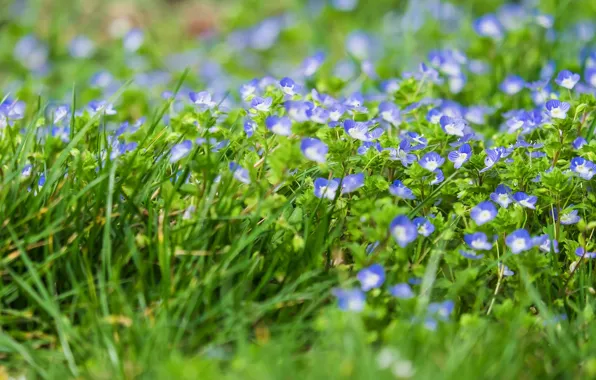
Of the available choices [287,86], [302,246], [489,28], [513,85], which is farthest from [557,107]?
[489,28]

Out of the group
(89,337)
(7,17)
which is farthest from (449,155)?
(7,17)

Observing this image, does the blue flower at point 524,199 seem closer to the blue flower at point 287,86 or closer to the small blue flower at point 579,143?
the small blue flower at point 579,143

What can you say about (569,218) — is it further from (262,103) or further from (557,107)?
(262,103)

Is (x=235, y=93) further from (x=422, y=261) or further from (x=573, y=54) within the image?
(x=422, y=261)

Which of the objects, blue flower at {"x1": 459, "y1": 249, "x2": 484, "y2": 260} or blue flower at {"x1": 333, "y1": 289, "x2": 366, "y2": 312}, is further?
blue flower at {"x1": 459, "y1": 249, "x2": 484, "y2": 260}

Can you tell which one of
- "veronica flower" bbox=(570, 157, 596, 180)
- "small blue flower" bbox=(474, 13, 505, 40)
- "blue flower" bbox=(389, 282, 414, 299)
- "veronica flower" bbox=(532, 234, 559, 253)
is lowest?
"blue flower" bbox=(389, 282, 414, 299)

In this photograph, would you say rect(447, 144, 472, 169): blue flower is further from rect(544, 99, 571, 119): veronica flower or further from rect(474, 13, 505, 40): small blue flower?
rect(474, 13, 505, 40): small blue flower

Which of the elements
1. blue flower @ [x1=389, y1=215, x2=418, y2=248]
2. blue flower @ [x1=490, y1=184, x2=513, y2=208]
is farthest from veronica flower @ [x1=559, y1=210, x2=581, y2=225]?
blue flower @ [x1=389, y1=215, x2=418, y2=248]
